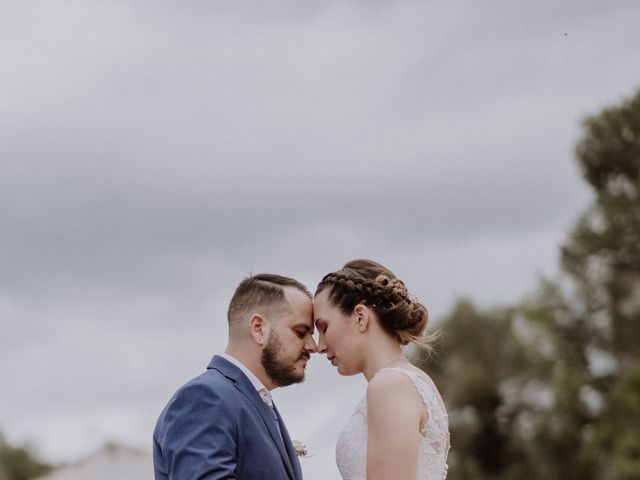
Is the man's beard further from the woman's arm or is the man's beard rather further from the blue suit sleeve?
the woman's arm

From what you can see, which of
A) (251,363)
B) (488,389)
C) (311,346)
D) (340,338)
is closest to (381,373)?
(340,338)

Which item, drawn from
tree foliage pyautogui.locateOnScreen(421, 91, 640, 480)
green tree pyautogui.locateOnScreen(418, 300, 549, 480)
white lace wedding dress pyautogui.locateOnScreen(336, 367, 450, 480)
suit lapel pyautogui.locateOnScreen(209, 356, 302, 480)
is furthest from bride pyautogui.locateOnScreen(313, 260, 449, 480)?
green tree pyautogui.locateOnScreen(418, 300, 549, 480)

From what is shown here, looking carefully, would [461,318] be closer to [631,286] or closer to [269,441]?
[631,286]

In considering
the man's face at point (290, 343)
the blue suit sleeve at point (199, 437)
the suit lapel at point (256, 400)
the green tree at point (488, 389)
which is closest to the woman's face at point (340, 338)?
the man's face at point (290, 343)

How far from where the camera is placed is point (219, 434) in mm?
4543

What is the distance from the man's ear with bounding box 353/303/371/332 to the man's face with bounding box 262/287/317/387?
0.30m

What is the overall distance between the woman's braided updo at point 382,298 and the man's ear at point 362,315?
25 mm

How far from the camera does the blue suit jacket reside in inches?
175

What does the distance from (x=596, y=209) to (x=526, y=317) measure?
3.62 m

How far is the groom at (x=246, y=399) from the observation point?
450cm

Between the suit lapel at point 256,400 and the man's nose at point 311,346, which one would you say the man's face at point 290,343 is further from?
the suit lapel at point 256,400

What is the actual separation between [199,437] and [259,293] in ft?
2.79

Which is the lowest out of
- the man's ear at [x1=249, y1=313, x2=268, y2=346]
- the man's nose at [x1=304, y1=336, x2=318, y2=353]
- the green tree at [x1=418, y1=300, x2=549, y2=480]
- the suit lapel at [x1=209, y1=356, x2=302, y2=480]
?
the green tree at [x1=418, y1=300, x2=549, y2=480]

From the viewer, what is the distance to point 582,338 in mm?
29516
